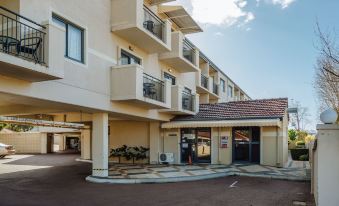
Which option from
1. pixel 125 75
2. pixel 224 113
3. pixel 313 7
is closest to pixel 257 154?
pixel 224 113

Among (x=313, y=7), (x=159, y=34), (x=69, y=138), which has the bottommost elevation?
(x=69, y=138)

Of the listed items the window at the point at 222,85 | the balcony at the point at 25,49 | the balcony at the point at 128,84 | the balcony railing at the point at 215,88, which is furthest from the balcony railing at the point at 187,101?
the window at the point at 222,85

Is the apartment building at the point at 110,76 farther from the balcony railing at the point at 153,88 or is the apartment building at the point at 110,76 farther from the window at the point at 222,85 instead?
the window at the point at 222,85

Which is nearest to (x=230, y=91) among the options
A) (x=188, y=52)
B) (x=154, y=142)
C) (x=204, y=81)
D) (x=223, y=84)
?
(x=223, y=84)

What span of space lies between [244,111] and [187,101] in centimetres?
413

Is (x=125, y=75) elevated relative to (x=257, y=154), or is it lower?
elevated

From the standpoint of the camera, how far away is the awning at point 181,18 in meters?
24.2

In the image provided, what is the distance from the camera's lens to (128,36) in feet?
58.6

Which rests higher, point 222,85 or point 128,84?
point 222,85

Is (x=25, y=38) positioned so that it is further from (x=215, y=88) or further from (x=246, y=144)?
(x=215, y=88)

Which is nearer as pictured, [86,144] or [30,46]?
[30,46]

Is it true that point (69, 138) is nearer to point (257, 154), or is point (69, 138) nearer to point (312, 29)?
point (257, 154)

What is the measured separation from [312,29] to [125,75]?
355 inches

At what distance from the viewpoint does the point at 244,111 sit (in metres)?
23.6
